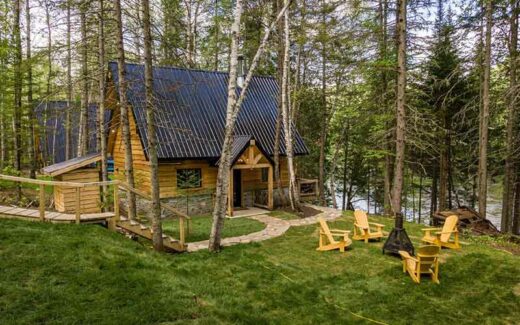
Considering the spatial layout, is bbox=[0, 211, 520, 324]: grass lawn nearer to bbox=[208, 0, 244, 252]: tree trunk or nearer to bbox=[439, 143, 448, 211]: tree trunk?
bbox=[208, 0, 244, 252]: tree trunk

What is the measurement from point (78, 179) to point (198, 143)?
4.85m

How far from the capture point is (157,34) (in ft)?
26.1

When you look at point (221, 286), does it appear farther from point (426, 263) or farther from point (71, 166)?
point (71, 166)

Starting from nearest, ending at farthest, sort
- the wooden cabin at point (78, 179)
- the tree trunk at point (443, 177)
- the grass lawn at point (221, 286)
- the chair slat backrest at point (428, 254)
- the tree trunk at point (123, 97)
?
the grass lawn at point (221, 286) → the chair slat backrest at point (428, 254) → the tree trunk at point (123, 97) → the wooden cabin at point (78, 179) → the tree trunk at point (443, 177)

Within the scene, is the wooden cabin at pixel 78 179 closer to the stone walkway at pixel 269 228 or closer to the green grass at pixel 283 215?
the stone walkway at pixel 269 228

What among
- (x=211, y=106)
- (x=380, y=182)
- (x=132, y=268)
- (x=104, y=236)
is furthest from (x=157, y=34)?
(x=380, y=182)

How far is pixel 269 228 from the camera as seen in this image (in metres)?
11.6

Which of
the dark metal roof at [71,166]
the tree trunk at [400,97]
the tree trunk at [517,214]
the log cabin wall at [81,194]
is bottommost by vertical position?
the tree trunk at [517,214]

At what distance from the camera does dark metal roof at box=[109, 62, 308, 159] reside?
13.6 meters

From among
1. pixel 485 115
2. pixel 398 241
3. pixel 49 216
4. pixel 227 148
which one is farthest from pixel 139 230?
pixel 485 115

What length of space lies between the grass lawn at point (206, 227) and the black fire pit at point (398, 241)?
4500 millimetres

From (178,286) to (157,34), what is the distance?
19.2ft

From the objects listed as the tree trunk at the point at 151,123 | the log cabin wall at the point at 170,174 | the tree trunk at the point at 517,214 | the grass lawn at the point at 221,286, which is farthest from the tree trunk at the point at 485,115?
the tree trunk at the point at 151,123

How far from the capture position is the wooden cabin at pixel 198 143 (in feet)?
44.6
